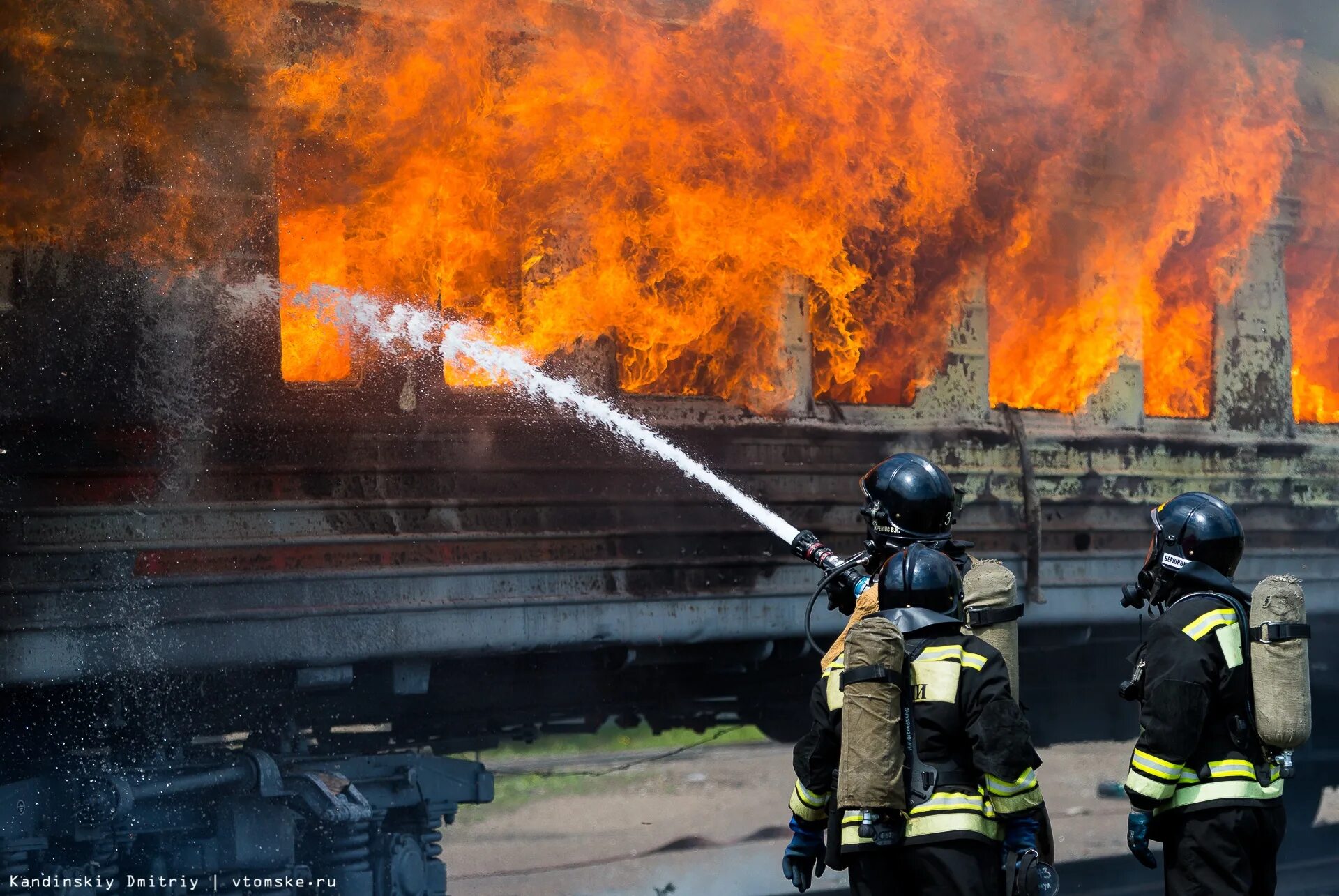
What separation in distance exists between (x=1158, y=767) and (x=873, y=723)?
3.20ft

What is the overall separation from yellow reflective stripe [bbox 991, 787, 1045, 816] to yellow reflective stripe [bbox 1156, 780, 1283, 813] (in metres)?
0.66

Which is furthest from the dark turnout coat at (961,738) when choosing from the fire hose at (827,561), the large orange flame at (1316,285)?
the large orange flame at (1316,285)

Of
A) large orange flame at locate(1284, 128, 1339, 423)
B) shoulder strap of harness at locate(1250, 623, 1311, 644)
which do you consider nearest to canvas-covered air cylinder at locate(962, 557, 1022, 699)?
shoulder strap of harness at locate(1250, 623, 1311, 644)

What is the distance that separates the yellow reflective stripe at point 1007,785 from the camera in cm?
345

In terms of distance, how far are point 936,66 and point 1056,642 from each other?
3307 mm

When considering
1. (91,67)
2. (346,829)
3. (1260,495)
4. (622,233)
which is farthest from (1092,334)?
(91,67)

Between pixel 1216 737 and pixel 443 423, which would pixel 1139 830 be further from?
pixel 443 423

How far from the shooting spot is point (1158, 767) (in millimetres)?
3809

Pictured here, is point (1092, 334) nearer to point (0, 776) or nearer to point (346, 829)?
point (346, 829)

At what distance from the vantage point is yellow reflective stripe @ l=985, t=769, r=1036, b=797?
345 centimetres

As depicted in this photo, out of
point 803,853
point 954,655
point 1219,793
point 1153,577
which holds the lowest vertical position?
point 803,853

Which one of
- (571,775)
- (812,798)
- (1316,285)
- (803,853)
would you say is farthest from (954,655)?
(571,775)

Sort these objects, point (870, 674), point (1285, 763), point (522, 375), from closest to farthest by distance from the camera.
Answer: point (870, 674), point (1285, 763), point (522, 375)

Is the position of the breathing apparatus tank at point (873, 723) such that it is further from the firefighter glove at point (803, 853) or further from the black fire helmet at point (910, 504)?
the black fire helmet at point (910, 504)
